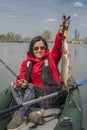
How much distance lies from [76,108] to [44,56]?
45.5 inches

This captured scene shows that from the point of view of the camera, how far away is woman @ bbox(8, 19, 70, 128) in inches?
210

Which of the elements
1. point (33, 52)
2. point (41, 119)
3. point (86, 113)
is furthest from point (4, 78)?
point (41, 119)

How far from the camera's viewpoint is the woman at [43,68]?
5340mm

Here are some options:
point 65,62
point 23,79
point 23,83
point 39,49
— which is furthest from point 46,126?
point 39,49

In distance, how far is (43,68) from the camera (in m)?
5.43

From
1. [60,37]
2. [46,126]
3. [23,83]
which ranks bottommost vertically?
[46,126]

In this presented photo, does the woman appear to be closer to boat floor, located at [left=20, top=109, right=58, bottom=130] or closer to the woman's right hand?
the woman's right hand

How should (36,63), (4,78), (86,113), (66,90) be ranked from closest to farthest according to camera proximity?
(66,90) → (36,63) → (86,113) → (4,78)

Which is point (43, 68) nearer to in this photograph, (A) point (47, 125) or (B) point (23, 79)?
(B) point (23, 79)

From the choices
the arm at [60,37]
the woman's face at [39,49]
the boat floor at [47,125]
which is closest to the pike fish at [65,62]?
the arm at [60,37]

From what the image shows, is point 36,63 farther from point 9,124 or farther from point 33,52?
point 9,124

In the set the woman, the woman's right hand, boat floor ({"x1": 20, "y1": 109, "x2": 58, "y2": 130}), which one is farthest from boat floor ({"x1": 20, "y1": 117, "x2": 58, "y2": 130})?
the woman's right hand

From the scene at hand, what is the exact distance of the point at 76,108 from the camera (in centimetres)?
472

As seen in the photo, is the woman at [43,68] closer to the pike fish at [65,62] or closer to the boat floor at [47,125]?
the boat floor at [47,125]
